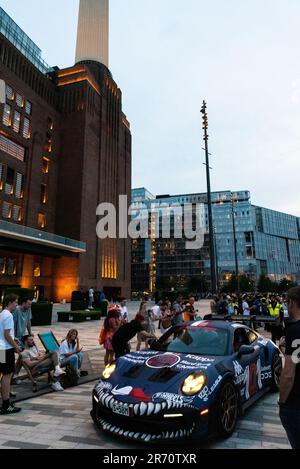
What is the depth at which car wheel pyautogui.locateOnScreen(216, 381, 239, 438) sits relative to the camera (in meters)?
4.28

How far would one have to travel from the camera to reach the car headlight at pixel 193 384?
4157 millimetres

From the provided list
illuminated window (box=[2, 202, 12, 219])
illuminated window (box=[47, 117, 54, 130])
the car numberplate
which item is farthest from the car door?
illuminated window (box=[47, 117, 54, 130])

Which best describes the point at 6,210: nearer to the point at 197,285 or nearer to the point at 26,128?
the point at 26,128

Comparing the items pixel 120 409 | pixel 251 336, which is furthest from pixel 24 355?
→ pixel 251 336

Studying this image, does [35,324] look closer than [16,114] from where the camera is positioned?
Yes

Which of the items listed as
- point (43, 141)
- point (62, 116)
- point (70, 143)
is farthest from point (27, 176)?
point (62, 116)

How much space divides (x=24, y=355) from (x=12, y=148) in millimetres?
39845

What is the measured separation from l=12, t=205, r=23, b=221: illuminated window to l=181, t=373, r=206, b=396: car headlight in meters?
41.3

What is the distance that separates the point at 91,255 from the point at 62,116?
894 inches

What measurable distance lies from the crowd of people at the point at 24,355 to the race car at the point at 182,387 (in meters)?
1.67
